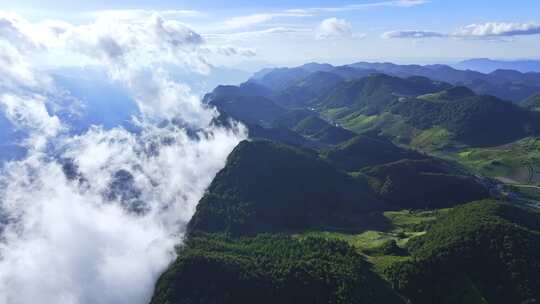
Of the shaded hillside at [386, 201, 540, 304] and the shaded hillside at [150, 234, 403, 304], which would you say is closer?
the shaded hillside at [150, 234, 403, 304]

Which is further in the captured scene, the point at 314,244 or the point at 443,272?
the point at 314,244

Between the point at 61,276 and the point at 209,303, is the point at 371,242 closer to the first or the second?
the point at 209,303

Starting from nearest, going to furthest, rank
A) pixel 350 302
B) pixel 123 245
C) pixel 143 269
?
pixel 350 302, pixel 143 269, pixel 123 245

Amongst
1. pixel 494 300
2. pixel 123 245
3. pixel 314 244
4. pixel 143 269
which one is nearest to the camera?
pixel 494 300

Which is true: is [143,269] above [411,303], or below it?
above

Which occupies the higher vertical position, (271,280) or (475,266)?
(271,280)

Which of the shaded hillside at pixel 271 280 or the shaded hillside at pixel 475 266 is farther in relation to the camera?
the shaded hillside at pixel 475 266

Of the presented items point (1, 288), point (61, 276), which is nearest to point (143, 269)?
point (61, 276)

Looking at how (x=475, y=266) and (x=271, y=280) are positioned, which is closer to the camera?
(x=271, y=280)
